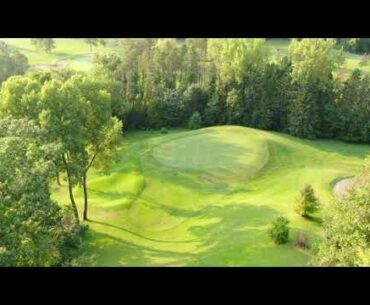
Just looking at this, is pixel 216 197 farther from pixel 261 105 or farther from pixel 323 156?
pixel 261 105

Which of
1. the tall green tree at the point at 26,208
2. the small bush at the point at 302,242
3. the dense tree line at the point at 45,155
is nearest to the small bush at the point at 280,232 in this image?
the small bush at the point at 302,242

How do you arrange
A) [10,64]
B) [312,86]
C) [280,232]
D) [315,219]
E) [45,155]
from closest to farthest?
[45,155] < [280,232] < [315,219] < [312,86] < [10,64]

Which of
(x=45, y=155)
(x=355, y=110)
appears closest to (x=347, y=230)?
(x=45, y=155)

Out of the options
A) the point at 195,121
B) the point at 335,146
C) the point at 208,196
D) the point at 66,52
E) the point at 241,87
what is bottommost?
the point at 208,196

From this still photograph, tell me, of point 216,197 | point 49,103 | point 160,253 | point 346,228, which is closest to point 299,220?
point 216,197

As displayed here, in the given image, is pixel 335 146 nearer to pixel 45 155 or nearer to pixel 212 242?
pixel 212 242

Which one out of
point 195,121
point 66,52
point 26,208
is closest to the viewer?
point 26,208

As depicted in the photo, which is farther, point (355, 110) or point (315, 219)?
point (355, 110)

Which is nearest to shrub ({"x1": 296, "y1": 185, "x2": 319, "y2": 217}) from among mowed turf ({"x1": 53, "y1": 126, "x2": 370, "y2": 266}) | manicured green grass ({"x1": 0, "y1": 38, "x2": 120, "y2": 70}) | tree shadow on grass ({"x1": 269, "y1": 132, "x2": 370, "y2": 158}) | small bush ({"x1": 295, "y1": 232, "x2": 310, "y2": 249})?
mowed turf ({"x1": 53, "y1": 126, "x2": 370, "y2": 266})
